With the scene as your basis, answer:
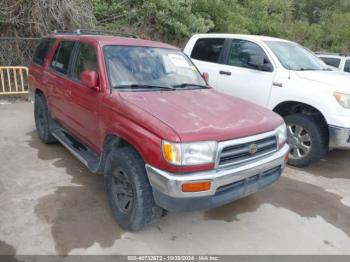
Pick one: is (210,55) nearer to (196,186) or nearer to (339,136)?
(339,136)

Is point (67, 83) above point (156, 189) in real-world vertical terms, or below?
above

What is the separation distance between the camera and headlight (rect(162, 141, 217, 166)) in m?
2.56

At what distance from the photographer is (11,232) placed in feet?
9.96

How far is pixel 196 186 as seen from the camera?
259 centimetres

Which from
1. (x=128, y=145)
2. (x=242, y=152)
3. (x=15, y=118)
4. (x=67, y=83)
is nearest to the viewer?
(x=242, y=152)

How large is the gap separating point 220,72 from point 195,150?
3629 millimetres

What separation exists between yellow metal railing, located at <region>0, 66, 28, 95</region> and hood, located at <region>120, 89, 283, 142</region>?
605 centimetres

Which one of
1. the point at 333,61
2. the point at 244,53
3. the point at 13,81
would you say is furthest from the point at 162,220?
the point at 333,61

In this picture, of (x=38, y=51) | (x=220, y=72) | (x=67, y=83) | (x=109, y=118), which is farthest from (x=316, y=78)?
(x=38, y=51)

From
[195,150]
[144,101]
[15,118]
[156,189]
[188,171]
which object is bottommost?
[15,118]

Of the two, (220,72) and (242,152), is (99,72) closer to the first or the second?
(242,152)

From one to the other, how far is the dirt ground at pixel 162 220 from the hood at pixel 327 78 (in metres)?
1.35

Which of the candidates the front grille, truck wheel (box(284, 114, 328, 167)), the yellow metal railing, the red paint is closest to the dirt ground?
truck wheel (box(284, 114, 328, 167))

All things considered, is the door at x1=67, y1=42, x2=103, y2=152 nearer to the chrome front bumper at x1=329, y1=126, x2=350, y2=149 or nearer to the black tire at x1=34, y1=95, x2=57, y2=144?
the black tire at x1=34, y1=95, x2=57, y2=144
